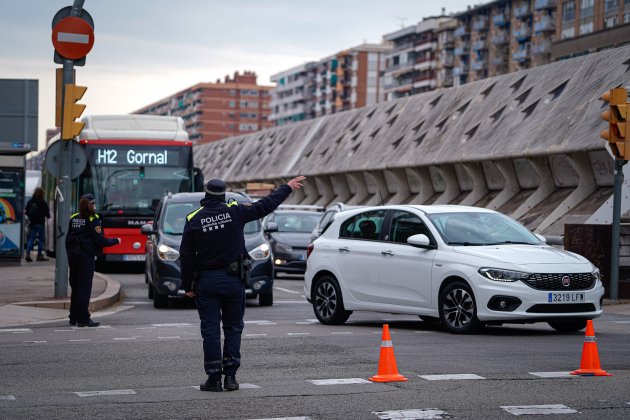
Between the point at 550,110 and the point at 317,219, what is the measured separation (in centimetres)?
1248

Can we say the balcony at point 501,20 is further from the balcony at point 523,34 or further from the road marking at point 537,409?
the road marking at point 537,409

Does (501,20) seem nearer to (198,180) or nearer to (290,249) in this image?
(290,249)

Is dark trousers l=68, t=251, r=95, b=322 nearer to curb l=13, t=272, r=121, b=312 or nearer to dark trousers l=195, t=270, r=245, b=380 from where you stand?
curb l=13, t=272, r=121, b=312

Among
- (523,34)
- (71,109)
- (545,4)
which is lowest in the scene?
(71,109)

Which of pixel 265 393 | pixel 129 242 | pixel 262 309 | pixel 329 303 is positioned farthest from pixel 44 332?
pixel 129 242

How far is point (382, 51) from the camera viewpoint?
190 meters

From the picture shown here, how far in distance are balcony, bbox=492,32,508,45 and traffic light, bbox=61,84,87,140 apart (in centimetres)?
12739

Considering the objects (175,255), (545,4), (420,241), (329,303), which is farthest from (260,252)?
(545,4)

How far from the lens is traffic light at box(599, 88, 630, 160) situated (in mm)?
18828

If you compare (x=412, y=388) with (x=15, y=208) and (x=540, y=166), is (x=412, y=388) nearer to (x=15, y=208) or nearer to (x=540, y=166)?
(x=15, y=208)

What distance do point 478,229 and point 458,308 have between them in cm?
117

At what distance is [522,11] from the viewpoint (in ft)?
447

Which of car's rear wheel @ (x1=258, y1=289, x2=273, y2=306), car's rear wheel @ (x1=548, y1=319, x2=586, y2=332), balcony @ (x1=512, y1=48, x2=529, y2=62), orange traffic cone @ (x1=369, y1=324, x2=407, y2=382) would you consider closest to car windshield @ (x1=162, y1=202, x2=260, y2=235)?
car's rear wheel @ (x1=258, y1=289, x2=273, y2=306)

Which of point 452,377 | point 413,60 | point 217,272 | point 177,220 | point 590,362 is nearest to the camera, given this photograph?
point 217,272
